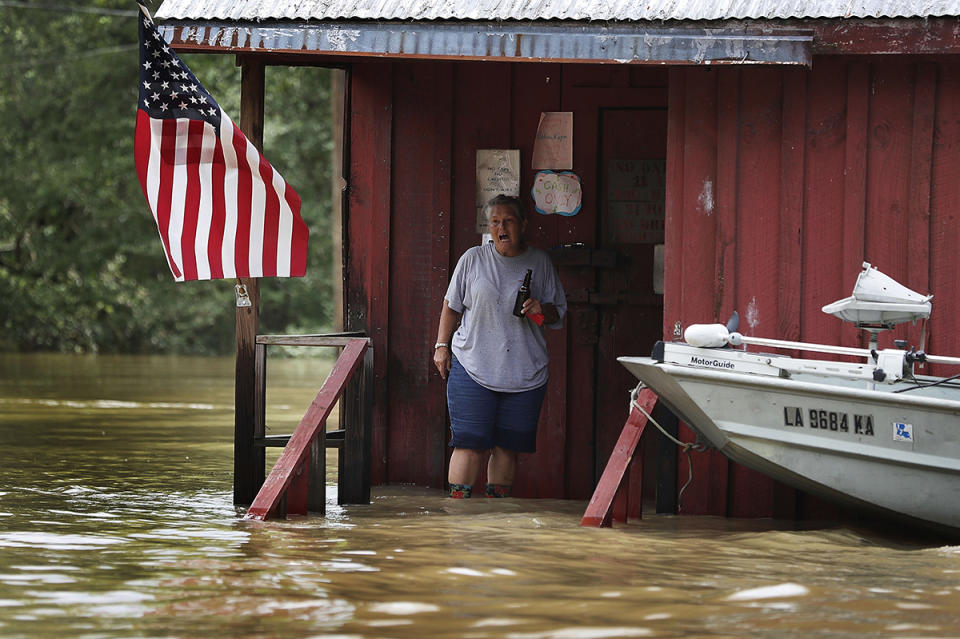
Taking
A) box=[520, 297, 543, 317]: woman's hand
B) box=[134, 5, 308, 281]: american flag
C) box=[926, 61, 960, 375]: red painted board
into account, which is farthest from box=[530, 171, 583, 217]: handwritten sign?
box=[926, 61, 960, 375]: red painted board

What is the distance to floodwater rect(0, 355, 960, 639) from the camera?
5203mm

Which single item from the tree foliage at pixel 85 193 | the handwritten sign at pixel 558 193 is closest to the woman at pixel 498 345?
the handwritten sign at pixel 558 193

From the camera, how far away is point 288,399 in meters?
19.1

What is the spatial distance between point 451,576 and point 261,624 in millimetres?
1105

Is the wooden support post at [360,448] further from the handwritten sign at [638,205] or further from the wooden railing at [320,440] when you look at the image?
the handwritten sign at [638,205]

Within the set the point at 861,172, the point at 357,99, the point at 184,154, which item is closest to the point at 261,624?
the point at 184,154

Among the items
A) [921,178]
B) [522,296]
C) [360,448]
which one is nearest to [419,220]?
[522,296]

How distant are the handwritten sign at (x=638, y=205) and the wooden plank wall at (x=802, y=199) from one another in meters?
1.09

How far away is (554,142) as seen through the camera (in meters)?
9.51

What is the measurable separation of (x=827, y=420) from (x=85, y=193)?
28564mm

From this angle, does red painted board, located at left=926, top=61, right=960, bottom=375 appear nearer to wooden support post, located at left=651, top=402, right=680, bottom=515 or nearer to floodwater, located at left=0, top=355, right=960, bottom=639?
floodwater, located at left=0, top=355, right=960, bottom=639

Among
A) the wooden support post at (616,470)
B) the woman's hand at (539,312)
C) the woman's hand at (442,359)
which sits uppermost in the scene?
the woman's hand at (539,312)

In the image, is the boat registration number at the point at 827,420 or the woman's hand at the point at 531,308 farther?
the woman's hand at the point at 531,308

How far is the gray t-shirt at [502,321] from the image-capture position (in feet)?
28.7
